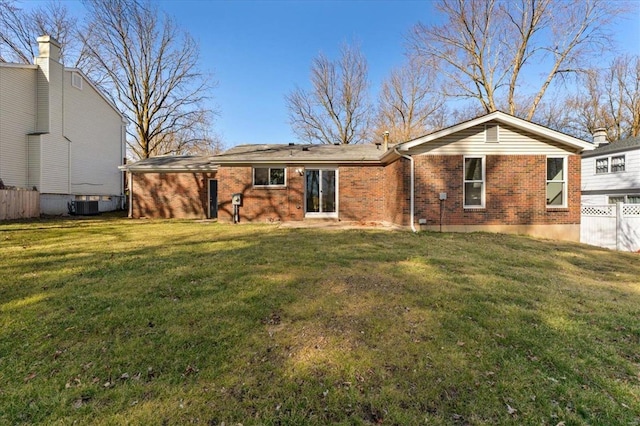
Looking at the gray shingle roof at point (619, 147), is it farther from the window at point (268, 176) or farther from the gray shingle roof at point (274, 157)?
the window at point (268, 176)

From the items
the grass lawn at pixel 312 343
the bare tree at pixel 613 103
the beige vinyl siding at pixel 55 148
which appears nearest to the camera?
the grass lawn at pixel 312 343

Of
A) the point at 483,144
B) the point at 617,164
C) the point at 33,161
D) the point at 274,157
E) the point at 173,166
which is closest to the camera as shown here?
the point at 483,144

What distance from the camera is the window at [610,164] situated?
16516 millimetres

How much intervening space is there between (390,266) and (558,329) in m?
2.71

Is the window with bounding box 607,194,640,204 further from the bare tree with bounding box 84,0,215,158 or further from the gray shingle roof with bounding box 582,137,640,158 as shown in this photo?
the bare tree with bounding box 84,0,215,158

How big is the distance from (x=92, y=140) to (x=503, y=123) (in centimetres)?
2142

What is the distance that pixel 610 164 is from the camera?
1712cm

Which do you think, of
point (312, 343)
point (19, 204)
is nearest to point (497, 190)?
point (312, 343)

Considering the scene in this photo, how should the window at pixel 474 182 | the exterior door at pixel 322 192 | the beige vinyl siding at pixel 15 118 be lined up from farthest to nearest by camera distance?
1. the beige vinyl siding at pixel 15 118
2. the exterior door at pixel 322 192
3. the window at pixel 474 182

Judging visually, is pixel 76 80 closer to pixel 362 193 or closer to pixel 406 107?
pixel 362 193

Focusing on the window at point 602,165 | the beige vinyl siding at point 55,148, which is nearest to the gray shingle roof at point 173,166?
the beige vinyl siding at point 55,148

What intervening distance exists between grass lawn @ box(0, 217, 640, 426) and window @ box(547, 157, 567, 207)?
214 inches

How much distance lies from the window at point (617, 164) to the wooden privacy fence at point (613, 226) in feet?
23.1

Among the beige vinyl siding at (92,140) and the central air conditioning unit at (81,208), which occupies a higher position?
the beige vinyl siding at (92,140)
